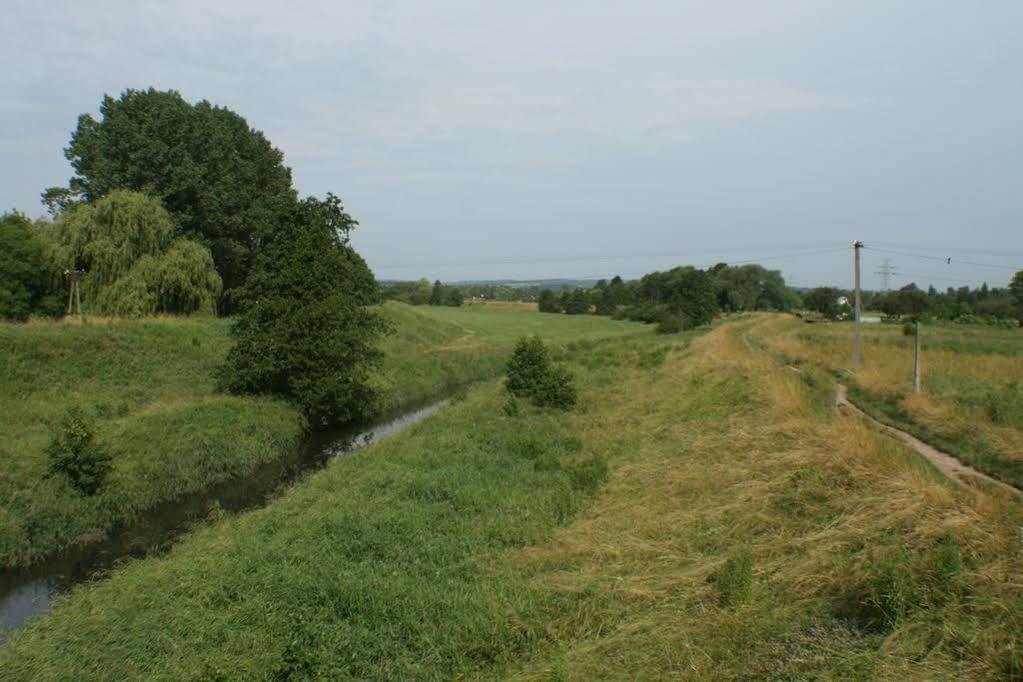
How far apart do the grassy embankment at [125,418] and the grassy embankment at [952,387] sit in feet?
56.9

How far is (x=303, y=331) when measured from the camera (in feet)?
73.6

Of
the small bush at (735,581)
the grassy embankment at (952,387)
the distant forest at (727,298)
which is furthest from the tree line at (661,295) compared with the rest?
the small bush at (735,581)

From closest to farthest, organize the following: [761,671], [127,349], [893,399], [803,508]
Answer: [761,671], [803,508], [893,399], [127,349]

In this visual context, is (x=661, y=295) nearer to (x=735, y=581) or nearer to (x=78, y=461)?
(x=78, y=461)

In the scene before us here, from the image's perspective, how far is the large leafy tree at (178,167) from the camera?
103ft

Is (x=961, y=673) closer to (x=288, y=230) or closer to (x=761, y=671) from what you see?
(x=761, y=671)

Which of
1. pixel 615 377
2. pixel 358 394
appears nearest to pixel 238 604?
pixel 358 394

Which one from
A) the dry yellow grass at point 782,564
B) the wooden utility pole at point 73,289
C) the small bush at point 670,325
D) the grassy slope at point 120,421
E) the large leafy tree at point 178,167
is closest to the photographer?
the dry yellow grass at point 782,564

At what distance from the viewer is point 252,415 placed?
67.7ft

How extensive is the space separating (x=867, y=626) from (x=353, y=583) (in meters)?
6.02

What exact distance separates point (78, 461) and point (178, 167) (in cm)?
2266

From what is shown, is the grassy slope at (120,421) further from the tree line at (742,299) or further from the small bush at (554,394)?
the tree line at (742,299)

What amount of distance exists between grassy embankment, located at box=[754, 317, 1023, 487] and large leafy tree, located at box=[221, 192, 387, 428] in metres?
17.3

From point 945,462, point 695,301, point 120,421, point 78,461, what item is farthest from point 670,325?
point 78,461
